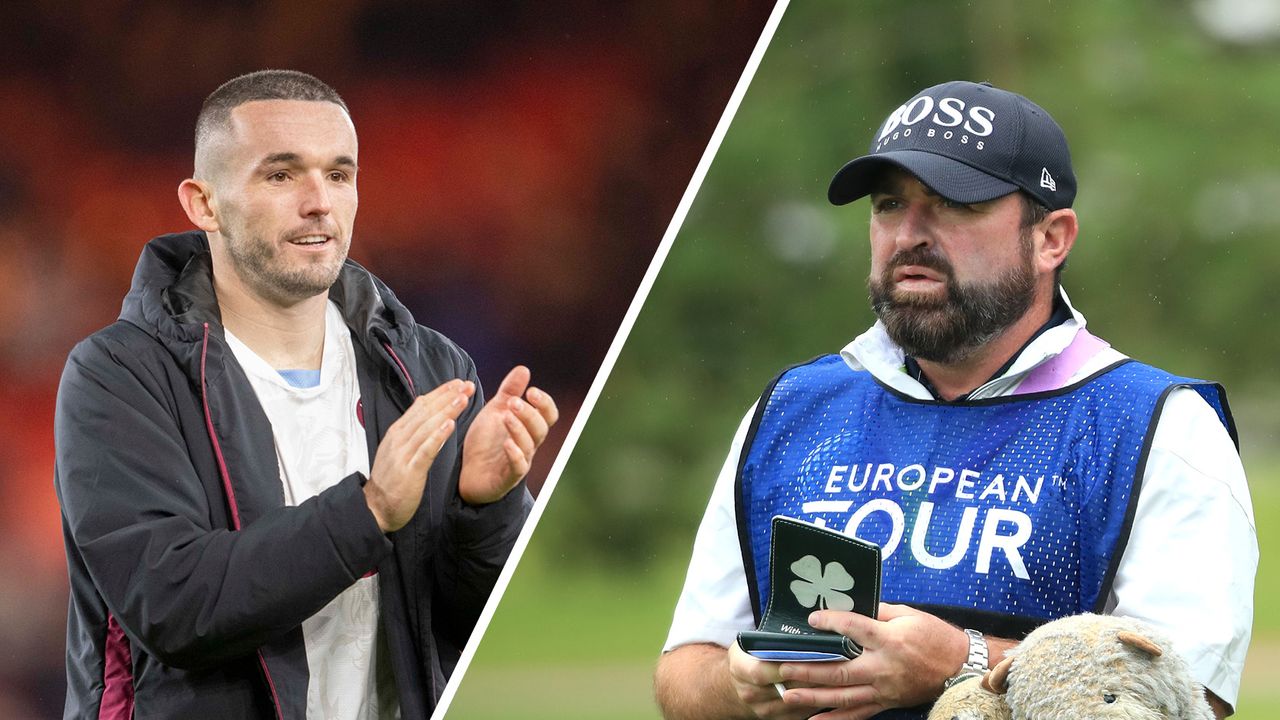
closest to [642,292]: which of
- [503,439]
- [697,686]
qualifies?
[503,439]

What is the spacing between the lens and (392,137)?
231 cm

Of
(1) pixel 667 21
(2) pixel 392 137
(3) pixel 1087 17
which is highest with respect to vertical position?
(3) pixel 1087 17

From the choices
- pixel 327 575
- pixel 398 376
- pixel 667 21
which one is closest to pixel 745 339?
pixel 667 21

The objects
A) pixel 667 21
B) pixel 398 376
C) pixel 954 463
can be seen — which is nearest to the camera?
pixel 954 463

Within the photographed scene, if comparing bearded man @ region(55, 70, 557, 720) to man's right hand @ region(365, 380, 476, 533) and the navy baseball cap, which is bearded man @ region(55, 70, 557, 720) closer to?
man's right hand @ region(365, 380, 476, 533)

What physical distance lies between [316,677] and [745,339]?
12.5 feet

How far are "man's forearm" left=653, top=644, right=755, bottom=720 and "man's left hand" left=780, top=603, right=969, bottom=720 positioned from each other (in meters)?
0.16

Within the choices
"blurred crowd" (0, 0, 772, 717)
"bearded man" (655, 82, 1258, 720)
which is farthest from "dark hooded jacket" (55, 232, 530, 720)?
"bearded man" (655, 82, 1258, 720)

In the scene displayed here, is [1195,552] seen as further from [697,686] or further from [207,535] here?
[207,535]

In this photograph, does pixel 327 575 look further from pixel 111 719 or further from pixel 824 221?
pixel 824 221

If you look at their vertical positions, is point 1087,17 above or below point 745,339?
above

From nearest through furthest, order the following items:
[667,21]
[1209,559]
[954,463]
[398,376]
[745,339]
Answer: [1209,559], [954,463], [398,376], [667,21], [745,339]

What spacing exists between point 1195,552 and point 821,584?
0.36 m

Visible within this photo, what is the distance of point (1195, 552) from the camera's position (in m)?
1.41
